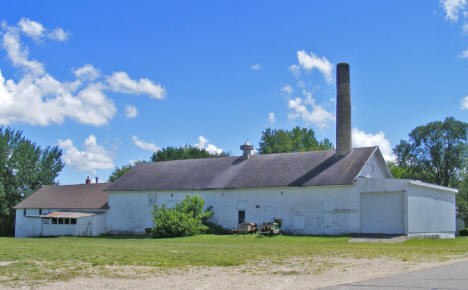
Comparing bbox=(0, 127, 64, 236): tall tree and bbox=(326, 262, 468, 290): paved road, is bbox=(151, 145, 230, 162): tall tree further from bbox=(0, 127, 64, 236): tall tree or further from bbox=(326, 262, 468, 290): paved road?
bbox=(326, 262, 468, 290): paved road

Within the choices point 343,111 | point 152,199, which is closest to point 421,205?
point 343,111

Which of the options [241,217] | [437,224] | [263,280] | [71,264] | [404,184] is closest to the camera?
[263,280]

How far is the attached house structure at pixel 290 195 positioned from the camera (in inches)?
1204

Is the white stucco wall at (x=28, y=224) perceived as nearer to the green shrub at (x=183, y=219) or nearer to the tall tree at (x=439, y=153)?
the green shrub at (x=183, y=219)

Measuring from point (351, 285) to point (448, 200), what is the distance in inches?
1101

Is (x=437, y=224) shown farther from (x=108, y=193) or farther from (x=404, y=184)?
(x=108, y=193)

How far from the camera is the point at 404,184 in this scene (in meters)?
29.3

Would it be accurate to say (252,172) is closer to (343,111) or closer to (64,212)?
(343,111)

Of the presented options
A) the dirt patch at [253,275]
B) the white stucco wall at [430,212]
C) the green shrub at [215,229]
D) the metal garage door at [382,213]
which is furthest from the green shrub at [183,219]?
the dirt patch at [253,275]

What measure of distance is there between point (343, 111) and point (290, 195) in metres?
7.82

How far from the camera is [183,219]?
33.9 m

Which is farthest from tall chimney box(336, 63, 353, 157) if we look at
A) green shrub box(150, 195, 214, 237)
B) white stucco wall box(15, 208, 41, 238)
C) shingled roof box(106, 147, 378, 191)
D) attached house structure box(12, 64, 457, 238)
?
white stucco wall box(15, 208, 41, 238)

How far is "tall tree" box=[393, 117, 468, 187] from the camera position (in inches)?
2530

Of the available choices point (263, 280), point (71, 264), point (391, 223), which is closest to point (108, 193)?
point (391, 223)
